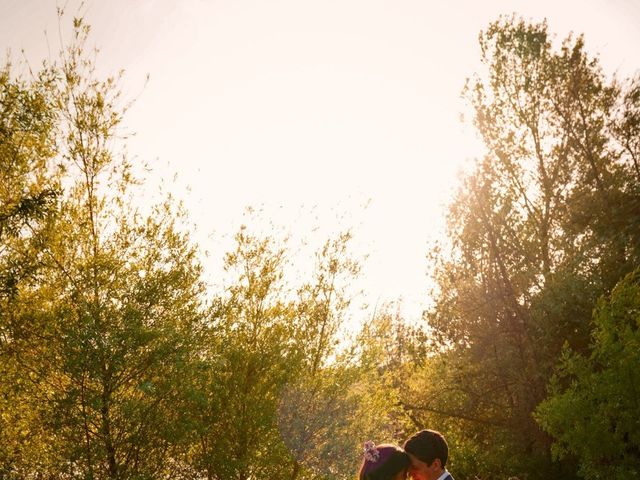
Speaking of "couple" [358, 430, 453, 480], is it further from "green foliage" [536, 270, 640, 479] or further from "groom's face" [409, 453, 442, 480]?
"green foliage" [536, 270, 640, 479]

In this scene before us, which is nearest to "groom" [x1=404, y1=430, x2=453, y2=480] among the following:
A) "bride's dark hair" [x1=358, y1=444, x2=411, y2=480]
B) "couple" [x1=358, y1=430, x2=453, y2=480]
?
"couple" [x1=358, y1=430, x2=453, y2=480]

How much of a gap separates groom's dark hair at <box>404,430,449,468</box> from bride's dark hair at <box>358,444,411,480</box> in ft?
0.67

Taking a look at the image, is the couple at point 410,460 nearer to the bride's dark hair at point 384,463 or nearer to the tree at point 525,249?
the bride's dark hair at point 384,463

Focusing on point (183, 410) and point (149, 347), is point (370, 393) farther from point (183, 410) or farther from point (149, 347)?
point (149, 347)

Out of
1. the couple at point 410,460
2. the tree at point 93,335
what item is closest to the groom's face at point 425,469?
the couple at point 410,460

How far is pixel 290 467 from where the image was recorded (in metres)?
14.5

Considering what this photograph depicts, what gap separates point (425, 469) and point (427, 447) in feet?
0.67

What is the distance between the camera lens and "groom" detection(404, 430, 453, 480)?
196 inches

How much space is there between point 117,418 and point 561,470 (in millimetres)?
15742

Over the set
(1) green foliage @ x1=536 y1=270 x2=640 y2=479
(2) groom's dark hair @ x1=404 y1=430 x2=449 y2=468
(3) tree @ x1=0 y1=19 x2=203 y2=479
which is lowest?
(1) green foliage @ x1=536 y1=270 x2=640 y2=479

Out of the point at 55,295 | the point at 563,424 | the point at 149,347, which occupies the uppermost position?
the point at 55,295

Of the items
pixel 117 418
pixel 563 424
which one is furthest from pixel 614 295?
pixel 117 418

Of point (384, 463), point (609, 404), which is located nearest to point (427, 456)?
point (384, 463)

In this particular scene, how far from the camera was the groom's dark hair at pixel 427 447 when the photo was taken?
4.98 m
